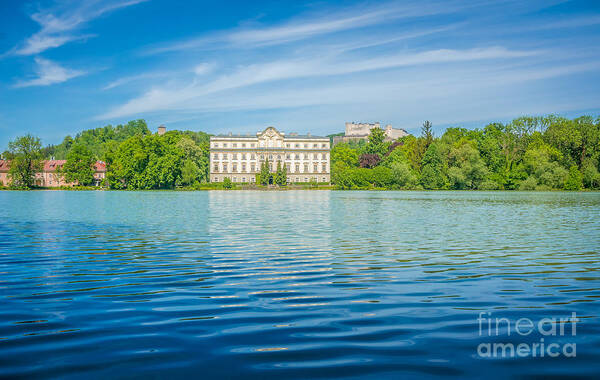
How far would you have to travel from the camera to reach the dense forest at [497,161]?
70562 millimetres

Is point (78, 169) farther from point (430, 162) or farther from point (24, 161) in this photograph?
point (430, 162)

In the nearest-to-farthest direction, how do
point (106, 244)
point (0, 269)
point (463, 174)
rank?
1. point (0, 269)
2. point (106, 244)
3. point (463, 174)

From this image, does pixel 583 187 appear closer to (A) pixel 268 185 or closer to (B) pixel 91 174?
(A) pixel 268 185

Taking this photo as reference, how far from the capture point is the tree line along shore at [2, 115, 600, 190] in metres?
72.2

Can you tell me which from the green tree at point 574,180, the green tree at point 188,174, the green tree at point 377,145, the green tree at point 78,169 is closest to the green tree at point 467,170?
the green tree at point 574,180

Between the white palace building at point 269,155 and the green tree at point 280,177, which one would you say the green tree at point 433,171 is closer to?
the green tree at point 280,177

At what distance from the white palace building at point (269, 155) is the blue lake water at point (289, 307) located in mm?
101740

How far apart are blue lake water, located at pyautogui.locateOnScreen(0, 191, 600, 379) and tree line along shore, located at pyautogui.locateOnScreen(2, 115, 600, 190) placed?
67069 millimetres

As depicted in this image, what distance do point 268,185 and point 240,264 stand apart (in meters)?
93.7

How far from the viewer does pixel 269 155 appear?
115250mm

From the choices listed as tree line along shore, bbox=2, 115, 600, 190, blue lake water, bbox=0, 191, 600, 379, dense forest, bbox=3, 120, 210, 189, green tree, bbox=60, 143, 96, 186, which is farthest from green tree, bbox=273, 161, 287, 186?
blue lake water, bbox=0, 191, 600, 379

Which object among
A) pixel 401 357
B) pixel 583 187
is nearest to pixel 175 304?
pixel 401 357

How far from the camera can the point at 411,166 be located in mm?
93562

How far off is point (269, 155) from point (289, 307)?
110m
